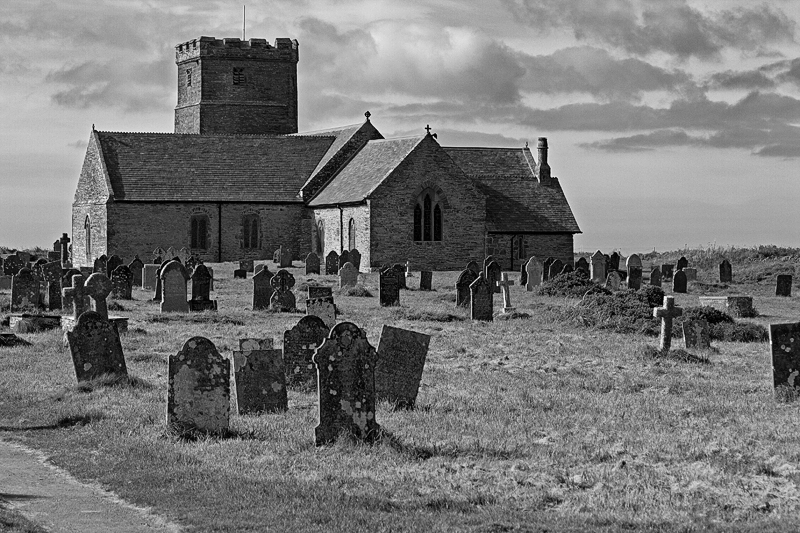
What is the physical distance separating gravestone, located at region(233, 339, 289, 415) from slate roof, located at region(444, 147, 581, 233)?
39.3 metres

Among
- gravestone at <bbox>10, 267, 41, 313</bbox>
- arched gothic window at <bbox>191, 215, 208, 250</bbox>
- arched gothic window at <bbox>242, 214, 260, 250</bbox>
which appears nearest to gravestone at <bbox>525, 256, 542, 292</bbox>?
gravestone at <bbox>10, 267, 41, 313</bbox>

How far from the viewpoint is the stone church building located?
51.2 metres

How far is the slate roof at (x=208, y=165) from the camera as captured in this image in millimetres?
55406

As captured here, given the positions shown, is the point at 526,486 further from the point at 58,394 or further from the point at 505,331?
the point at 505,331

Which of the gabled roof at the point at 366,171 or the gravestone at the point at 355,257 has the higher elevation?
the gabled roof at the point at 366,171

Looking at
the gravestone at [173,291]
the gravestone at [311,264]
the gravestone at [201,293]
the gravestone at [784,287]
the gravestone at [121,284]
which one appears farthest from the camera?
the gravestone at [311,264]

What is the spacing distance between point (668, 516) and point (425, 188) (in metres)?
42.4

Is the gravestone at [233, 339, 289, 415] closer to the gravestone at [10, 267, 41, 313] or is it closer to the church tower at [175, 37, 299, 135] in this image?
the gravestone at [10, 267, 41, 313]

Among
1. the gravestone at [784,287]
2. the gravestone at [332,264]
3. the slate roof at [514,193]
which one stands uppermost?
the slate roof at [514,193]

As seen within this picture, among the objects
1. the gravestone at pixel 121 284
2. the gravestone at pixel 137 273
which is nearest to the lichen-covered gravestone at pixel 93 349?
the gravestone at pixel 121 284

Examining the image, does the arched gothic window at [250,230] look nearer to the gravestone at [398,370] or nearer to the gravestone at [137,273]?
the gravestone at [137,273]

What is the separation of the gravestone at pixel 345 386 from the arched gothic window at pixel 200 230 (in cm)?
4358

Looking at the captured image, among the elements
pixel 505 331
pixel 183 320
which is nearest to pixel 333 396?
pixel 505 331

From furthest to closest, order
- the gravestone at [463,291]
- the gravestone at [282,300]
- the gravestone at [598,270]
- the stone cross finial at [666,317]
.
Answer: the gravestone at [598,270], the gravestone at [463,291], the gravestone at [282,300], the stone cross finial at [666,317]
